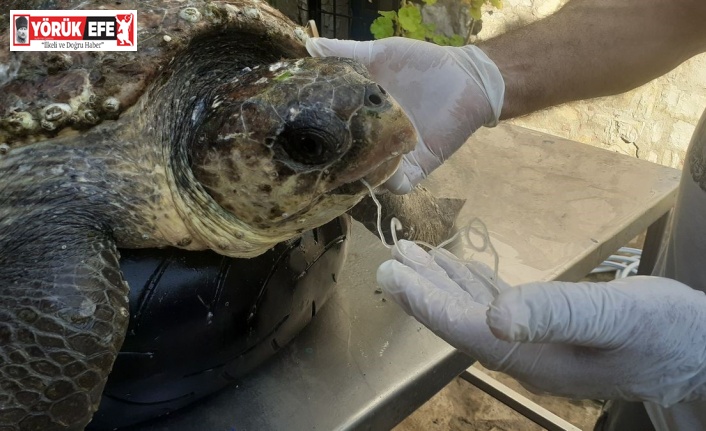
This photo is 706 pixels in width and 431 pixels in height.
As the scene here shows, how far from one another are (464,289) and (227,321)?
1.16ft

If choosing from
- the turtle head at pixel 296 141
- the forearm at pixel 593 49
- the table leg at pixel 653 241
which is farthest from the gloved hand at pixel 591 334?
the table leg at pixel 653 241

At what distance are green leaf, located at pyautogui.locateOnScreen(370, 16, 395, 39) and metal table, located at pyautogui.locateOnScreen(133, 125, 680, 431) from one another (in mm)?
1104

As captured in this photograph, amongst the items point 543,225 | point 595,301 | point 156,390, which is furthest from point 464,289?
point 543,225

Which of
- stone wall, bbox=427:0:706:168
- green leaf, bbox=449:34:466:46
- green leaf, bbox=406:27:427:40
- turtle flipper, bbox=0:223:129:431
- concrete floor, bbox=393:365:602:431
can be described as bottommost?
concrete floor, bbox=393:365:602:431

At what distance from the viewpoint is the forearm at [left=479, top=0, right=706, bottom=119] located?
4.14ft

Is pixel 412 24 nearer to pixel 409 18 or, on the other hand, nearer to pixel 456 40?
pixel 409 18

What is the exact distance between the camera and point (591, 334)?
691mm

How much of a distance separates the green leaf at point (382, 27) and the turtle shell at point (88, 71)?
1959 millimetres

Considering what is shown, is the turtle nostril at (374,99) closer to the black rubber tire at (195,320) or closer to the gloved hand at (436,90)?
the black rubber tire at (195,320)

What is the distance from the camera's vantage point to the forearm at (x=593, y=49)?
1.26 meters

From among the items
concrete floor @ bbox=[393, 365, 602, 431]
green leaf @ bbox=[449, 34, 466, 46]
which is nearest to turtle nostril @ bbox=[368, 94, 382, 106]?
concrete floor @ bbox=[393, 365, 602, 431]

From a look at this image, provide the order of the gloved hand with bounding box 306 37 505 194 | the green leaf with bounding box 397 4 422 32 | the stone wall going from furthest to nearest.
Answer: the stone wall < the green leaf with bounding box 397 4 422 32 < the gloved hand with bounding box 306 37 505 194

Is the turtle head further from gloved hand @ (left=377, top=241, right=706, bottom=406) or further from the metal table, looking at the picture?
the metal table

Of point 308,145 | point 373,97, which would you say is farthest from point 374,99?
point 308,145
